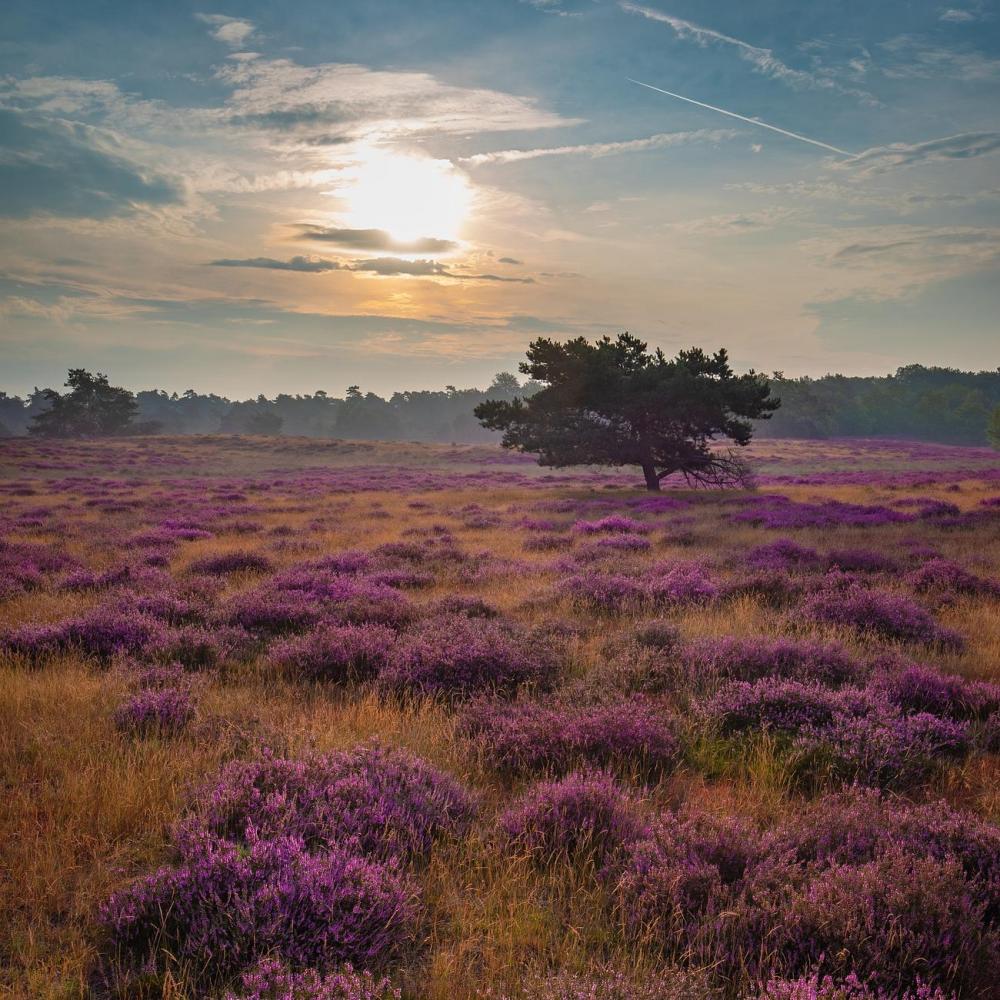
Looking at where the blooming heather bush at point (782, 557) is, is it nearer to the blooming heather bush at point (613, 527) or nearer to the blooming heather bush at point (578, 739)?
the blooming heather bush at point (613, 527)

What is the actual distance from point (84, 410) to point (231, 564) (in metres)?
110

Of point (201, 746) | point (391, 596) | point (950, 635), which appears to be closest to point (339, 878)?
point (201, 746)

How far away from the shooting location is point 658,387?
28.2 meters

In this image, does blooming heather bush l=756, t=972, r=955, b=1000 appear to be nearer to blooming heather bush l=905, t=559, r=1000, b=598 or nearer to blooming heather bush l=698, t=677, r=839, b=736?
blooming heather bush l=698, t=677, r=839, b=736

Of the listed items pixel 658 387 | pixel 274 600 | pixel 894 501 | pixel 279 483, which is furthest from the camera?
pixel 279 483

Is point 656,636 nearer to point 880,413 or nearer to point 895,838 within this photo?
point 895,838

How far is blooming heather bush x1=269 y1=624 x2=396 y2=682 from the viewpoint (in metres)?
6.20

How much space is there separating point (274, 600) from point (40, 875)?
18.3ft

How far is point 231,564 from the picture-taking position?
11.8m

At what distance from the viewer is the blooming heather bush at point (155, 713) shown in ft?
15.1

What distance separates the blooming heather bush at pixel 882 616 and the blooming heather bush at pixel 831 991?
559 cm

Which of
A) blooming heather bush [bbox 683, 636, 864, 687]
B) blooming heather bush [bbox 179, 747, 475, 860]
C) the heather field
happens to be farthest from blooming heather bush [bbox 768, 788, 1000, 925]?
blooming heather bush [bbox 683, 636, 864, 687]

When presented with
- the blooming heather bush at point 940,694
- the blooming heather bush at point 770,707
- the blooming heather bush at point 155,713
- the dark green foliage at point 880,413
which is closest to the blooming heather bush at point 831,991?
the blooming heather bush at point 770,707

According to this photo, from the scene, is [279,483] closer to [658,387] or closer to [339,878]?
[658,387]
